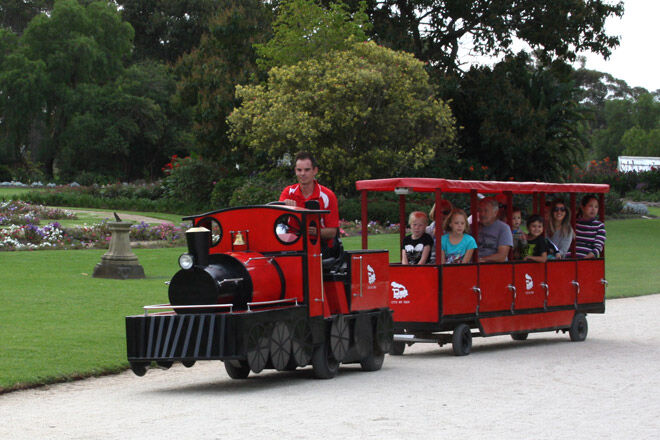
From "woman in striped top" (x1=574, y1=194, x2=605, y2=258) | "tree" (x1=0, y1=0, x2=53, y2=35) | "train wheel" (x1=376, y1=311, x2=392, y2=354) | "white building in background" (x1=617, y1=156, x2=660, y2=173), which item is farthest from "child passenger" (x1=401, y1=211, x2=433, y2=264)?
"tree" (x1=0, y1=0, x2=53, y2=35)

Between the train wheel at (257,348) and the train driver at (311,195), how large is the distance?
149 cm

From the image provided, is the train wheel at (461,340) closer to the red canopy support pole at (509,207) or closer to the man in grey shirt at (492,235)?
the man in grey shirt at (492,235)

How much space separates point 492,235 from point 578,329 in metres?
2.19

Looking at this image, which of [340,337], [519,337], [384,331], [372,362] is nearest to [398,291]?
[384,331]

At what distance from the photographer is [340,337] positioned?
10438 mm

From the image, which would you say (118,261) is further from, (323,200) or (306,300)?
(306,300)

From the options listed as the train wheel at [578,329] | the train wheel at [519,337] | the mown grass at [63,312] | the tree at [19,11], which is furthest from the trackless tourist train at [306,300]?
the tree at [19,11]

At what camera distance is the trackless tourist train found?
29.8 ft

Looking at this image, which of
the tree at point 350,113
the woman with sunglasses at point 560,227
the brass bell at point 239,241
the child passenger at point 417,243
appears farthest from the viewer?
the tree at point 350,113

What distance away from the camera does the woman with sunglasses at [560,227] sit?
48.2ft

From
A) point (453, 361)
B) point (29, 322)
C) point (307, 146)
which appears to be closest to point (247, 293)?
point (453, 361)

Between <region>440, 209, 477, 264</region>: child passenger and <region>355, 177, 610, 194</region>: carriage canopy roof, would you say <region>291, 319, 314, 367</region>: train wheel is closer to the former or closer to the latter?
<region>355, 177, 610, 194</region>: carriage canopy roof

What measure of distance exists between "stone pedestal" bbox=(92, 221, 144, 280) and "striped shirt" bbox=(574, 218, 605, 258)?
359 inches

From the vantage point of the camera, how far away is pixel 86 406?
28.0 ft
